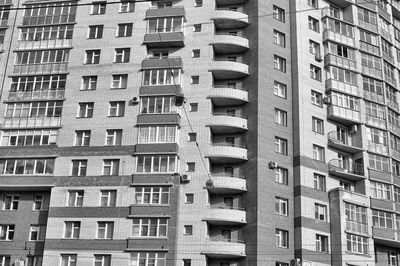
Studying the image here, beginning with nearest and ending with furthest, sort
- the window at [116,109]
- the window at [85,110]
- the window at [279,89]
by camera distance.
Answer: the window at [116,109] → the window at [85,110] → the window at [279,89]

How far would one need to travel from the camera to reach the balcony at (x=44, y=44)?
183ft

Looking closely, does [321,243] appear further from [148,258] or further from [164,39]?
[164,39]

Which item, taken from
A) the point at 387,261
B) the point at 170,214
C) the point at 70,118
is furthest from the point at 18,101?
the point at 387,261

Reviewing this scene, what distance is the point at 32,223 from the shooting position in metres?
50.5

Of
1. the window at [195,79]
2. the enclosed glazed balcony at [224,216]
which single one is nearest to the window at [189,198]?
the enclosed glazed balcony at [224,216]

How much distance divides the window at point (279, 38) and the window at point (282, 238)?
715 inches

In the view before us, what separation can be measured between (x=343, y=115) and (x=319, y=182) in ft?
23.6

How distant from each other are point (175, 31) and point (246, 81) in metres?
8.18

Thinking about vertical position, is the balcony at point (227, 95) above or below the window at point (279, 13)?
below

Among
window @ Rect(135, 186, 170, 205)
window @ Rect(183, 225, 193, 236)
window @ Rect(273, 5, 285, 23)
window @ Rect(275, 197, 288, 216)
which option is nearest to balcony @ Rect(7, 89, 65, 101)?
window @ Rect(135, 186, 170, 205)

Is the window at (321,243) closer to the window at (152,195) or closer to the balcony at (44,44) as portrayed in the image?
the window at (152,195)

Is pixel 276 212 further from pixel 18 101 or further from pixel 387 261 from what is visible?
pixel 18 101

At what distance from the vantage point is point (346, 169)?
5269 cm

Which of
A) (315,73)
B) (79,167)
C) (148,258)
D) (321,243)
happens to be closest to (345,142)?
(315,73)
